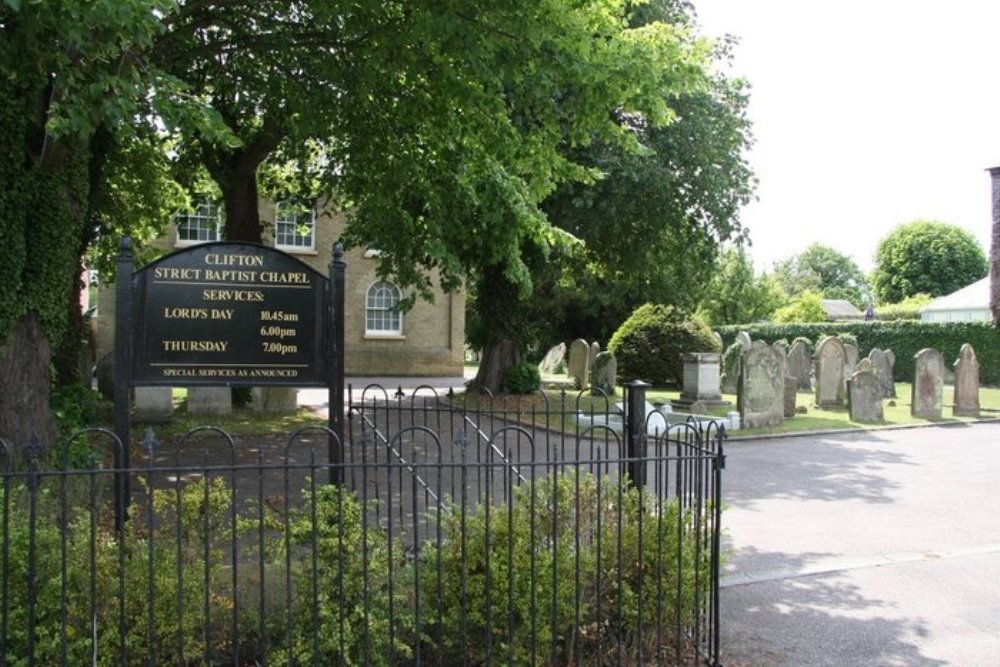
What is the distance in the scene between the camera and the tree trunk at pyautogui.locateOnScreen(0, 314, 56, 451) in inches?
302

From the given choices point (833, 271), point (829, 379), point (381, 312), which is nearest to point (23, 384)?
point (829, 379)

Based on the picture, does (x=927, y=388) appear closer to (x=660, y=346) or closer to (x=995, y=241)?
(x=660, y=346)

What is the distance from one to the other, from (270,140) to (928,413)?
15.3 meters

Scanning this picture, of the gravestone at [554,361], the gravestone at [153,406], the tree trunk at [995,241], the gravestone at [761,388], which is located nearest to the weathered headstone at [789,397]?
the gravestone at [761,388]

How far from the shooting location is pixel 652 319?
27.0 m

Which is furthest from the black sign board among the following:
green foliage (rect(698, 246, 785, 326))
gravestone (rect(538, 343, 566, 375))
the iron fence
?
green foliage (rect(698, 246, 785, 326))

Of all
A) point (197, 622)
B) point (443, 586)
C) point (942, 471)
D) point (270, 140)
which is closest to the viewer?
point (197, 622)

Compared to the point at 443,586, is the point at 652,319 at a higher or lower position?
higher

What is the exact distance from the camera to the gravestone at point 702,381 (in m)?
19.4

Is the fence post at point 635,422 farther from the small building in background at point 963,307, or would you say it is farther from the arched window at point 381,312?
the small building in background at point 963,307

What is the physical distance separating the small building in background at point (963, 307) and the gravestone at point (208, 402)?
4419cm

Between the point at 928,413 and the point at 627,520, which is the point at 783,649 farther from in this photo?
the point at 928,413

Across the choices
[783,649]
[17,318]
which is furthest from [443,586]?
[17,318]

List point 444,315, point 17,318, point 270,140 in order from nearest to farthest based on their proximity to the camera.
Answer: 1. point 17,318
2. point 270,140
3. point 444,315
